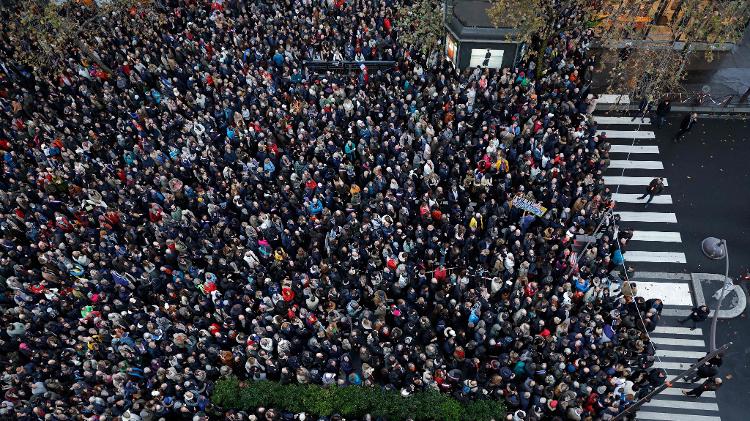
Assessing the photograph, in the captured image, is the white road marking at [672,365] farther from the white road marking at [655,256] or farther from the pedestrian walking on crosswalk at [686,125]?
the pedestrian walking on crosswalk at [686,125]

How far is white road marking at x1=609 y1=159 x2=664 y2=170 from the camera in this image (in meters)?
22.3

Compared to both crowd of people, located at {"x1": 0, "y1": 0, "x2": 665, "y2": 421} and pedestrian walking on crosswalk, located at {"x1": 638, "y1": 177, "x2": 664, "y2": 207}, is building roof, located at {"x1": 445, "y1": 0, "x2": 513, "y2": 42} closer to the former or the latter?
crowd of people, located at {"x1": 0, "y1": 0, "x2": 665, "y2": 421}

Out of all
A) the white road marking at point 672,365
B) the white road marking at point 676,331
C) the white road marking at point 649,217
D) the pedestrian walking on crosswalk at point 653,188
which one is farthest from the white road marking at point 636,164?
the white road marking at point 672,365

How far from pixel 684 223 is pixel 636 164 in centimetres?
335

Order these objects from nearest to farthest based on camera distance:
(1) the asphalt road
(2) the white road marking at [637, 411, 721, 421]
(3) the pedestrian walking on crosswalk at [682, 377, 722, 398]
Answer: (3) the pedestrian walking on crosswalk at [682, 377, 722, 398], (2) the white road marking at [637, 411, 721, 421], (1) the asphalt road

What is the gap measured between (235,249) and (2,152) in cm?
1200

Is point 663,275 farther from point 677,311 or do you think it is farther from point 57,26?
point 57,26

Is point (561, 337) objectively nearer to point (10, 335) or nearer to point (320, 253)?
point (320, 253)

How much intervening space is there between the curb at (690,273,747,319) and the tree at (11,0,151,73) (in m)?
27.2

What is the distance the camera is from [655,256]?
19625 millimetres

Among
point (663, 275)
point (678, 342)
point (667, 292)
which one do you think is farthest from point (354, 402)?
point (663, 275)

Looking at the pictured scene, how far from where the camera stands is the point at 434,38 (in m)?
23.8

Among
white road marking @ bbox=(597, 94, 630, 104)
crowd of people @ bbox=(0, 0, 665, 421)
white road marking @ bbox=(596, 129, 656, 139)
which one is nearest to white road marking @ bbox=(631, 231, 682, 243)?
crowd of people @ bbox=(0, 0, 665, 421)

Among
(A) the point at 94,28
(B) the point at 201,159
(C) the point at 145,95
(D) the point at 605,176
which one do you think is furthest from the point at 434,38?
(A) the point at 94,28
